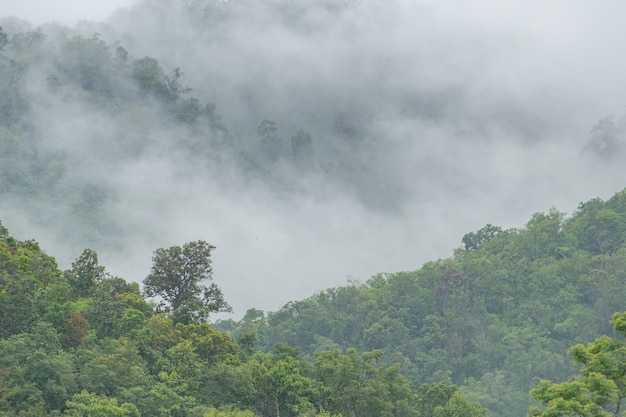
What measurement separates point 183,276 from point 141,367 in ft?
35.1

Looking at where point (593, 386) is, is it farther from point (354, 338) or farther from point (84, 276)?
point (354, 338)

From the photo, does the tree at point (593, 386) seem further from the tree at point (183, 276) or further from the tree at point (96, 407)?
the tree at point (183, 276)

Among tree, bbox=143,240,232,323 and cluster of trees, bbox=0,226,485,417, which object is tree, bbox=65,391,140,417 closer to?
cluster of trees, bbox=0,226,485,417

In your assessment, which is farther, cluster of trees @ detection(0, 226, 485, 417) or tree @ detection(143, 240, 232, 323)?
tree @ detection(143, 240, 232, 323)

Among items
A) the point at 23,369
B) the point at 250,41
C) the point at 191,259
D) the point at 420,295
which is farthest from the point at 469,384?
the point at 250,41

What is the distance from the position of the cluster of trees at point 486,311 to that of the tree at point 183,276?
4262 cm

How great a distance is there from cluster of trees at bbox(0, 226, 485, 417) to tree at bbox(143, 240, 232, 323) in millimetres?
1704

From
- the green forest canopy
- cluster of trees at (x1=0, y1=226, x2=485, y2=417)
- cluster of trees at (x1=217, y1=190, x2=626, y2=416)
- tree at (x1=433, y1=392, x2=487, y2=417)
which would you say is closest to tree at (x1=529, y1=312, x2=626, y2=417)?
the green forest canopy

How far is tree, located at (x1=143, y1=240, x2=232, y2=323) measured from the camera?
65.6 metres

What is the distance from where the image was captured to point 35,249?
216 ft

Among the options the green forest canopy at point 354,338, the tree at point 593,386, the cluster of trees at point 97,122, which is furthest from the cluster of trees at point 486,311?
the tree at point 593,386

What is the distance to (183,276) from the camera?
217ft

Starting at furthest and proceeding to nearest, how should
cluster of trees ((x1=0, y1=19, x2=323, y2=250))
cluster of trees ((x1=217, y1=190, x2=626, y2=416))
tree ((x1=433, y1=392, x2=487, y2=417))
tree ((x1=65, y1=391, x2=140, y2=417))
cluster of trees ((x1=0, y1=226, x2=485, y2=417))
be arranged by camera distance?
cluster of trees ((x1=0, y1=19, x2=323, y2=250)), cluster of trees ((x1=217, y1=190, x2=626, y2=416)), tree ((x1=433, y1=392, x2=487, y2=417)), cluster of trees ((x1=0, y1=226, x2=485, y2=417)), tree ((x1=65, y1=391, x2=140, y2=417))

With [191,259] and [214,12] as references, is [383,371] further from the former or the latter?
[214,12]
